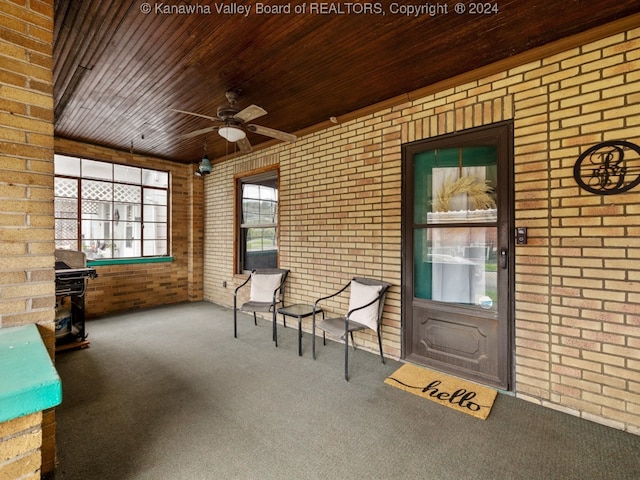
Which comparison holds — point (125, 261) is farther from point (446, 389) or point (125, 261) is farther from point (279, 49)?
Result: point (446, 389)

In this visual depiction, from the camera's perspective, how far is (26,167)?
58.8 inches

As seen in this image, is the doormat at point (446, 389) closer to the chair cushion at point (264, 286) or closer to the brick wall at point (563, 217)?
the brick wall at point (563, 217)

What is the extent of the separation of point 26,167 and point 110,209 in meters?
4.33

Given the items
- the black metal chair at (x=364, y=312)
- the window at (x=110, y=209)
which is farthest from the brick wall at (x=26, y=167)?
the window at (x=110, y=209)

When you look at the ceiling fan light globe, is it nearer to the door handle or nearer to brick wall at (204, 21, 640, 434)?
brick wall at (204, 21, 640, 434)

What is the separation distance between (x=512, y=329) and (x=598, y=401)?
67 centimetres

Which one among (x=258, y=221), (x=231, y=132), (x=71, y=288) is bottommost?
(x=71, y=288)

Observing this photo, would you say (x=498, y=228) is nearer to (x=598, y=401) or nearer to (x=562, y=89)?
(x=562, y=89)

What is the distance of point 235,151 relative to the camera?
5.25m

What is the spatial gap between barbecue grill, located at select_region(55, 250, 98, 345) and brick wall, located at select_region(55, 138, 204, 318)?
48.4 inches

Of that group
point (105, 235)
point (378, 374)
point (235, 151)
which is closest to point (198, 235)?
point (105, 235)

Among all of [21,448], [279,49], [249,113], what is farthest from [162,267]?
[21,448]

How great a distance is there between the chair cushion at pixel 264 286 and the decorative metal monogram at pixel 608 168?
3426 millimetres

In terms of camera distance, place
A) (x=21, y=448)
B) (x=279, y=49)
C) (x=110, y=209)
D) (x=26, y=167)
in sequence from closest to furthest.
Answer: (x=21, y=448), (x=26, y=167), (x=279, y=49), (x=110, y=209)
